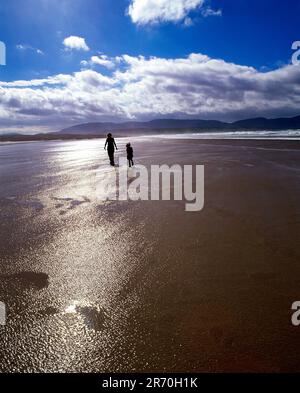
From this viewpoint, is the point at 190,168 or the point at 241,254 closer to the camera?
the point at 241,254

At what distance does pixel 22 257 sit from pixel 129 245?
6.58ft

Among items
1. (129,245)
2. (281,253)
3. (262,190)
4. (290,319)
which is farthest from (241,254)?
(262,190)

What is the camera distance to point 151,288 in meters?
4.25

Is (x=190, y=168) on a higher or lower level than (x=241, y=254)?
higher

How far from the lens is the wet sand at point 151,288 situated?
304cm

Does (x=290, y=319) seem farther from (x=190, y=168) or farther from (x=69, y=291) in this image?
(x=190, y=168)

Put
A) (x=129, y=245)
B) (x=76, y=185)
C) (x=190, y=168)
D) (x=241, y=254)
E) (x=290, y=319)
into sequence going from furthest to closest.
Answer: (x=190, y=168), (x=76, y=185), (x=129, y=245), (x=241, y=254), (x=290, y=319)

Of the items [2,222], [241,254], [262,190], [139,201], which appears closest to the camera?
[241,254]

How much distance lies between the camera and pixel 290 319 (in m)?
3.54

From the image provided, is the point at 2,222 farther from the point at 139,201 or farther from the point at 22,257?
the point at 139,201

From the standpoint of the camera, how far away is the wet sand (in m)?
3.04
